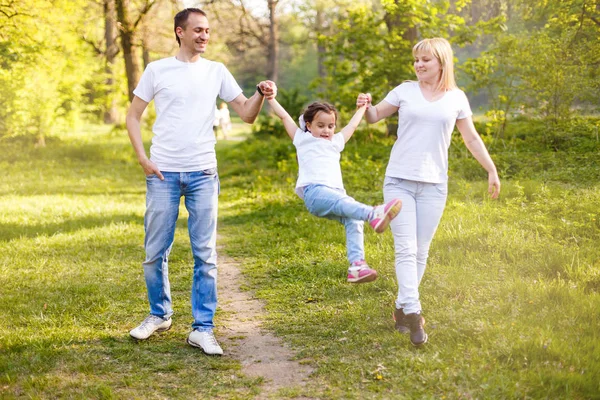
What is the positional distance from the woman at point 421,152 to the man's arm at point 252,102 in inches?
30.6

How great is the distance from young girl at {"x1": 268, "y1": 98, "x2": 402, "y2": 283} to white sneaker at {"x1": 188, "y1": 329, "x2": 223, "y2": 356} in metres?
1.23

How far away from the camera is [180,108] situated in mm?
4777

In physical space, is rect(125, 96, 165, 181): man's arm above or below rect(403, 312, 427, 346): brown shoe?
above

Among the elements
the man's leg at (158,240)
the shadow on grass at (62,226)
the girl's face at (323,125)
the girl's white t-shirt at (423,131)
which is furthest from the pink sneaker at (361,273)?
the shadow on grass at (62,226)

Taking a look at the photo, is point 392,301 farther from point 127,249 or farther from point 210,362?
point 127,249

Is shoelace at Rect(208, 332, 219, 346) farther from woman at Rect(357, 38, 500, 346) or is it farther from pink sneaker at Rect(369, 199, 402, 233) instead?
pink sneaker at Rect(369, 199, 402, 233)

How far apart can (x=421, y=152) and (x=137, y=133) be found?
2086 millimetres

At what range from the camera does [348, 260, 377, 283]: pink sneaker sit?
4.39 m

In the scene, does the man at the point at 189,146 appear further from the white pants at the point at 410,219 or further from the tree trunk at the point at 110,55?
the tree trunk at the point at 110,55

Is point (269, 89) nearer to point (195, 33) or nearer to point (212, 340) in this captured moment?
point (195, 33)

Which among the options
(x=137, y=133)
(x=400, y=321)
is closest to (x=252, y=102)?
(x=137, y=133)

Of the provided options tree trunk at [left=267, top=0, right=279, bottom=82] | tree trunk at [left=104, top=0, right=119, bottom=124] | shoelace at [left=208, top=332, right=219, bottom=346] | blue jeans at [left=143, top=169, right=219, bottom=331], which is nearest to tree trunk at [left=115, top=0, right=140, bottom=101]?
tree trunk at [left=104, top=0, right=119, bottom=124]

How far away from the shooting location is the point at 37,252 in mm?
8273

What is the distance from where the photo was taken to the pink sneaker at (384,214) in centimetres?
425
